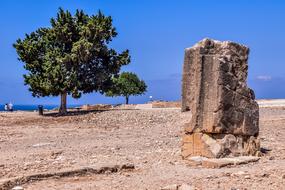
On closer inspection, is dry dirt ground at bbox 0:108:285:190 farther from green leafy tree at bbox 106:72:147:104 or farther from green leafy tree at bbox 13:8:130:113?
green leafy tree at bbox 106:72:147:104

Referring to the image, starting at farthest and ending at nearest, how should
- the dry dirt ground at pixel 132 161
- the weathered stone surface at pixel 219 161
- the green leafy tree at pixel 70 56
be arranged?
the green leafy tree at pixel 70 56, the weathered stone surface at pixel 219 161, the dry dirt ground at pixel 132 161

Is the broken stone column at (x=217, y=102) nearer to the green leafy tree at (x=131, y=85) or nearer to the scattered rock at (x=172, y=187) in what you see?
the scattered rock at (x=172, y=187)

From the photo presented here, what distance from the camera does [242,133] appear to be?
1234cm

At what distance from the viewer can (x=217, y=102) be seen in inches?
463

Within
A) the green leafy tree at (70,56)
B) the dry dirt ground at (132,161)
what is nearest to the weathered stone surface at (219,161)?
the dry dirt ground at (132,161)

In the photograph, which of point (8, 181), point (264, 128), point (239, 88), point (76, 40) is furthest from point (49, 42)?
point (8, 181)

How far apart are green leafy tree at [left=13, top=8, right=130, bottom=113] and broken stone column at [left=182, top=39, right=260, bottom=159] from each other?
A: 20.8m

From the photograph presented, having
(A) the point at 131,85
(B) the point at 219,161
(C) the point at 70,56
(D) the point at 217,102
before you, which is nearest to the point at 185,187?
(B) the point at 219,161

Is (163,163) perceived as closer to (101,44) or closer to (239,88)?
(239,88)

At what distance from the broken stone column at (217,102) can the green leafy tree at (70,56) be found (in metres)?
20.8

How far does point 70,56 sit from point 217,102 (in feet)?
72.5

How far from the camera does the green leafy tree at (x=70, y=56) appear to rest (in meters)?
33.0

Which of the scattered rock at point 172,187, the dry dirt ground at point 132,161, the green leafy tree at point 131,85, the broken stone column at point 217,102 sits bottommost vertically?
the scattered rock at point 172,187

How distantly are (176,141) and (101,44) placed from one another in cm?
1906
